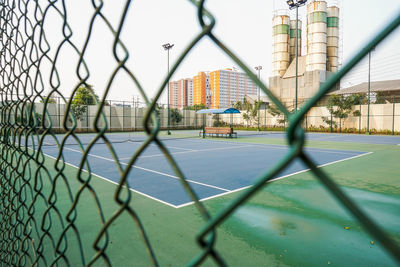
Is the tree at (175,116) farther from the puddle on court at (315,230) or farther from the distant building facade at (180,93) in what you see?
the distant building facade at (180,93)

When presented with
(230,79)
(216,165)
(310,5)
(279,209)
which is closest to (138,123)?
(216,165)

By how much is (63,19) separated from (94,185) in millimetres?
4798

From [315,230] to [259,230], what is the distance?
627mm

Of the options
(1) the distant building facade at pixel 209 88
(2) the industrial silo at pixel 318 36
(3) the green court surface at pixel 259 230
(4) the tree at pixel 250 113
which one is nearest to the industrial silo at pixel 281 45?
(2) the industrial silo at pixel 318 36

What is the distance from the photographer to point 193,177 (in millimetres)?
6078

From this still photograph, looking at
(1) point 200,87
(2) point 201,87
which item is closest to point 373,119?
(2) point 201,87

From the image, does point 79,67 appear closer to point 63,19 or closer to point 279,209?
point 63,19

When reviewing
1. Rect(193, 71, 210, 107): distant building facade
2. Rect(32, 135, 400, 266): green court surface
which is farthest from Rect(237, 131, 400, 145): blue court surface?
Rect(193, 71, 210, 107): distant building facade

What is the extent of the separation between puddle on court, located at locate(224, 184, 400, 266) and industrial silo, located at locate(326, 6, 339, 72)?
142 ft

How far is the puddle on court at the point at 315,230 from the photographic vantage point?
2598mm

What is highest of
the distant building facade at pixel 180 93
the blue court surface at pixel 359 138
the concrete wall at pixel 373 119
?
the distant building facade at pixel 180 93

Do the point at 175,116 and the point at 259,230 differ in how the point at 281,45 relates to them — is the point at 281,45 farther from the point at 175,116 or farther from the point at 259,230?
the point at 259,230

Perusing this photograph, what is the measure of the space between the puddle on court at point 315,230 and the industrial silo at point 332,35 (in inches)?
1700

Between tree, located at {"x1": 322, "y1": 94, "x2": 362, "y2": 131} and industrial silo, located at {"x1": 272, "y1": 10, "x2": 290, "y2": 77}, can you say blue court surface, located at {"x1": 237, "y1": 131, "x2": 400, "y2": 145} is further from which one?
industrial silo, located at {"x1": 272, "y1": 10, "x2": 290, "y2": 77}
